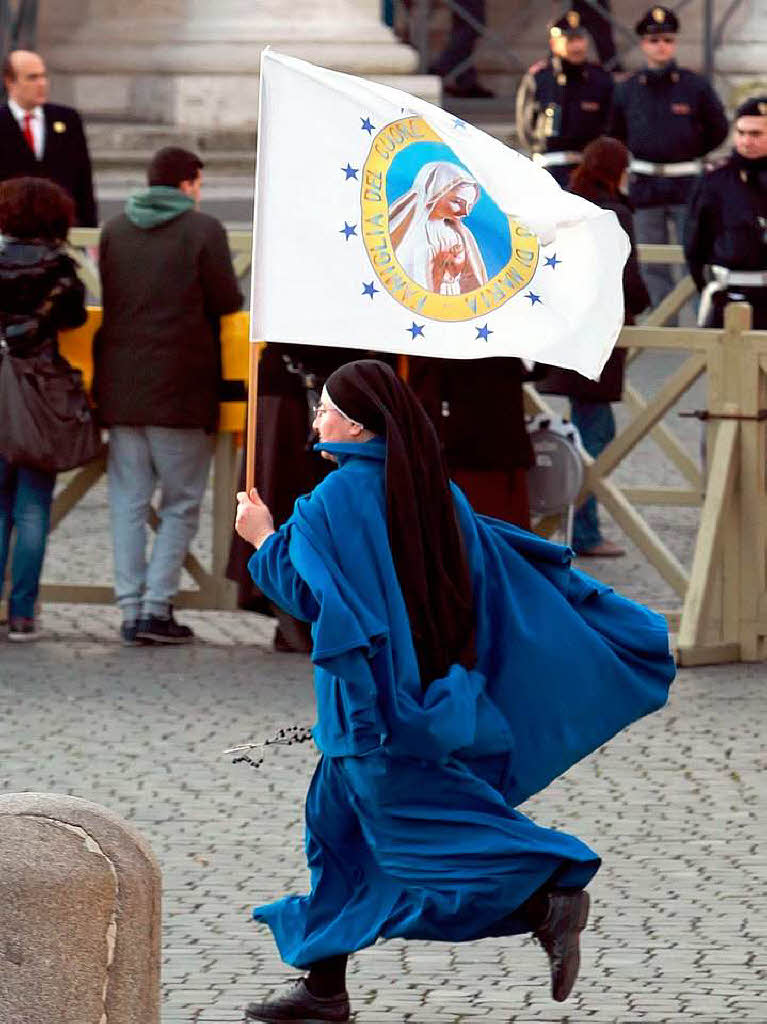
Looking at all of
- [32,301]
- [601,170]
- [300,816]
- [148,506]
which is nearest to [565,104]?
[601,170]

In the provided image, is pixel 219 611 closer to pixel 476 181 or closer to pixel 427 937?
pixel 476 181

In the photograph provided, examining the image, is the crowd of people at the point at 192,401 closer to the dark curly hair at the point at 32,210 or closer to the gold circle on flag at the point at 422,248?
the dark curly hair at the point at 32,210

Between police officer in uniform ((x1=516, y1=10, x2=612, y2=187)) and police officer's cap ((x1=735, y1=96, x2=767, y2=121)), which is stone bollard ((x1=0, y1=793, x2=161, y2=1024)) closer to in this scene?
police officer's cap ((x1=735, y1=96, x2=767, y2=121))

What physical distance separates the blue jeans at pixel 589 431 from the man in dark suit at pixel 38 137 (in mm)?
2919

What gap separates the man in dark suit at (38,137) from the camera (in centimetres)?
1262

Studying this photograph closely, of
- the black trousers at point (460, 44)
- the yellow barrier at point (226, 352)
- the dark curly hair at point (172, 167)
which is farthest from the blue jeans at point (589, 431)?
the black trousers at point (460, 44)

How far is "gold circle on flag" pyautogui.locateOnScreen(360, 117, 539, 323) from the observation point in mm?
5898

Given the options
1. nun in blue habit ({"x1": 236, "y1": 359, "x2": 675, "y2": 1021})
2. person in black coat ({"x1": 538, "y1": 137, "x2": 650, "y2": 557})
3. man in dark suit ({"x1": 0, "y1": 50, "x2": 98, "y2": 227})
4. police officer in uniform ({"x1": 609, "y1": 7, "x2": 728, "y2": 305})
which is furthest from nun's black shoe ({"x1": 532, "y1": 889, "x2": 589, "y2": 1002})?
police officer in uniform ({"x1": 609, "y1": 7, "x2": 728, "y2": 305})

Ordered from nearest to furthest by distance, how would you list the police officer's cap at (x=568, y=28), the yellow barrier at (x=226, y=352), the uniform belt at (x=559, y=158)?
the yellow barrier at (x=226, y=352) < the uniform belt at (x=559, y=158) < the police officer's cap at (x=568, y=28)

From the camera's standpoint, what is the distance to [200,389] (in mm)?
9234

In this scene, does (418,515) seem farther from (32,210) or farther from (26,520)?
(26,520)

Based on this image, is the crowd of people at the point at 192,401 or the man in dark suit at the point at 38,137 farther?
the man in dark suit at the point at 38,137

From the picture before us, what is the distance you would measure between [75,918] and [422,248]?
8.11 feet

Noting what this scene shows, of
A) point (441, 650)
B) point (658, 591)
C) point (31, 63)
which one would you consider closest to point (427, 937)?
point (441, 650)
